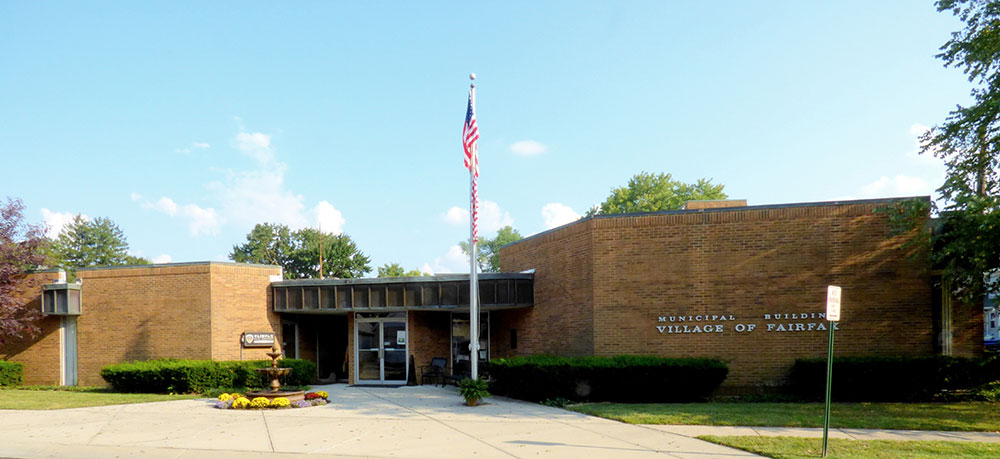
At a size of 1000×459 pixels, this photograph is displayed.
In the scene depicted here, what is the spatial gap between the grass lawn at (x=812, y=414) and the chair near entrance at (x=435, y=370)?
6887 millimetres

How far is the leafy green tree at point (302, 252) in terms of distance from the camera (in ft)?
190

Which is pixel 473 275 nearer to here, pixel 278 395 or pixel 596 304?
pixel 596 304

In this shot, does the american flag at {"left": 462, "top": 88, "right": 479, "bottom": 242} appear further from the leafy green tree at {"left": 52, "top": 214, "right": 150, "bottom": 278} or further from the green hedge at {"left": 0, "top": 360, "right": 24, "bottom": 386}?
the leafy green tree at {"left": 52, "top": 214, "right": 150, "bottom": 278}

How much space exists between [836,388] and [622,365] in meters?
4.59

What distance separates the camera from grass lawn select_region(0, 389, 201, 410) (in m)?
16.3

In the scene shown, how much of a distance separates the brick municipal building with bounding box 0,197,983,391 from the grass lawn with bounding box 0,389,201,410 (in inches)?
78.5

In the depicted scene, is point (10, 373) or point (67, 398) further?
point (10, 373)

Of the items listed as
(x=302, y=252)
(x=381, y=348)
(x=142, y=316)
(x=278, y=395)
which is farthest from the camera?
(x=302, y=252)

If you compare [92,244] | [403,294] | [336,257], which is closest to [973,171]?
[403,294]

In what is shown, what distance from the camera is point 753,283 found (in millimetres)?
16219

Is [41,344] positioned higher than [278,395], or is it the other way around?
[41,344]

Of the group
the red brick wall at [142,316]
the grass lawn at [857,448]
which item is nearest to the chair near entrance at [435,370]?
the red brick wall at [142,316]

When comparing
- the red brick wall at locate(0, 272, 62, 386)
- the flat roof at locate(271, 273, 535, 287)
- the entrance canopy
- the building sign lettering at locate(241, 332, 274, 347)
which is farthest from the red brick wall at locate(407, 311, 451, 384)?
the red brick wall at locate(0, 272, 62, 386)

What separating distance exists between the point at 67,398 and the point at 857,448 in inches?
727
